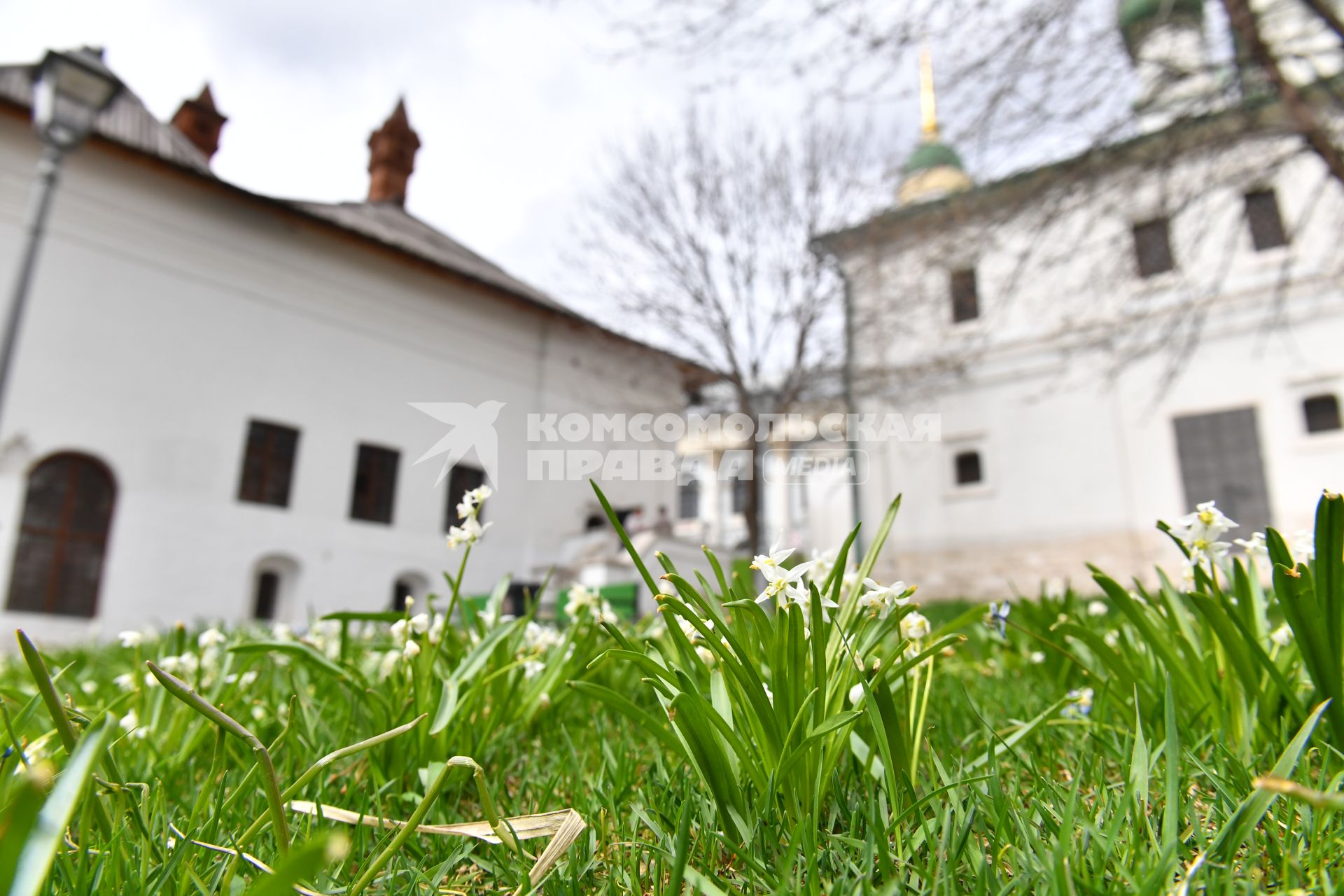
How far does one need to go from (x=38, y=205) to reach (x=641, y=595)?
7.38m

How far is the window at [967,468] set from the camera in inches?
776

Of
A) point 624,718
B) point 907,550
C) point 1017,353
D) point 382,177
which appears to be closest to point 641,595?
point 624,718

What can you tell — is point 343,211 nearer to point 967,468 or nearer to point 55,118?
point 55,118

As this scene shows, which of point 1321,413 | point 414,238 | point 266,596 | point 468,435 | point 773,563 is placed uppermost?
point 414,238

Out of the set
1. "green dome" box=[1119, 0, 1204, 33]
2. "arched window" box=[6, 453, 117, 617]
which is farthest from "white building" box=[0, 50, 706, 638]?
"green dome" box=[1119, 0, 1204, 33]

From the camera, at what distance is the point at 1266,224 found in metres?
17.2

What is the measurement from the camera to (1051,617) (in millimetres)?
3066

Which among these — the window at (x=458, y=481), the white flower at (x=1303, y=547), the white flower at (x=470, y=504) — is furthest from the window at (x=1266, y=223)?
the white flower at (x=470, y=504)

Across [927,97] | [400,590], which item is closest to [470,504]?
[927,97]

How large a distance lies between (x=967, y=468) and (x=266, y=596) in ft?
51.0

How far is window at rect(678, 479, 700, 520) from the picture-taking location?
36.2 metres

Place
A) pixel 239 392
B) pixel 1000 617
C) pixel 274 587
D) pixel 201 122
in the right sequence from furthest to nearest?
pixel 201 122, pixel 274 587, pixel 239 392, pixel 1000 617

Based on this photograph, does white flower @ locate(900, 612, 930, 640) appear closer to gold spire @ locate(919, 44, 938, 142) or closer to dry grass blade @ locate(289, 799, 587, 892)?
dry grass blade @ locate(289, 799, 587, 892)

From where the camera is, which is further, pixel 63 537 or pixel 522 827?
pixel 63 537
